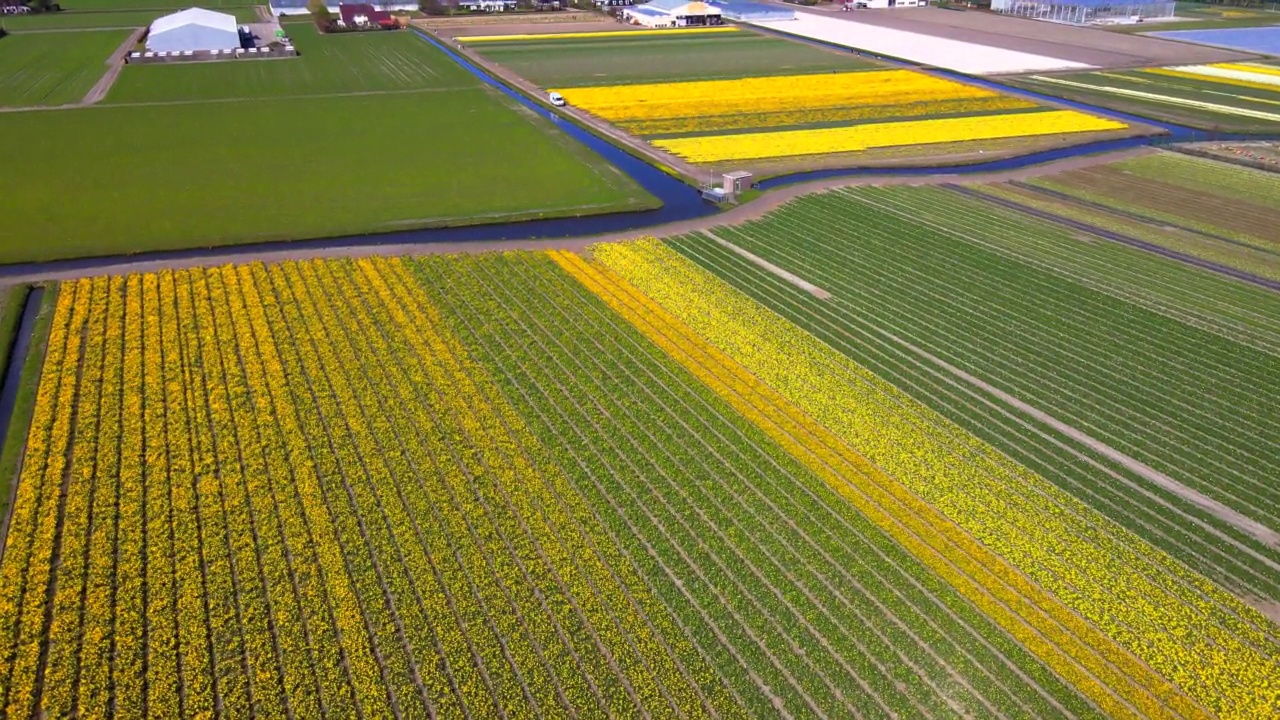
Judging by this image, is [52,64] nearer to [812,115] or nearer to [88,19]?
[88,19]

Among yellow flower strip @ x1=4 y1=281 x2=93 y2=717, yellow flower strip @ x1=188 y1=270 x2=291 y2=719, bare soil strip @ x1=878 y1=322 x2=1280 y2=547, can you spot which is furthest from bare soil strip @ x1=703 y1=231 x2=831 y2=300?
yellow flower strip @ x1=4 y1=281 x2=93 y2=717

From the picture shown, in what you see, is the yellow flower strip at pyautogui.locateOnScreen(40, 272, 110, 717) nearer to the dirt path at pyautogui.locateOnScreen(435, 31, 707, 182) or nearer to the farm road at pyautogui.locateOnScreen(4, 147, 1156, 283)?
the farm road at pyautogui.locateOnScreen(4, 147, 1156, 283)


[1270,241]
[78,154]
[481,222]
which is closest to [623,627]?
[481,222]

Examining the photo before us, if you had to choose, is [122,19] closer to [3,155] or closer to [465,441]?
[3,155]

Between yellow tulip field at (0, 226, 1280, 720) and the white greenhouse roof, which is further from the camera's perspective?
the white greenhouse roof

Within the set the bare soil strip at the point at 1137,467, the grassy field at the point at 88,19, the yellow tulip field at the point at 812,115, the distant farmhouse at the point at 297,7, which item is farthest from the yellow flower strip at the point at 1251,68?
the grassy field at the point at 88,19

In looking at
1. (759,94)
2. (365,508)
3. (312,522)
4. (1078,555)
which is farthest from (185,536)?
(759,94)
